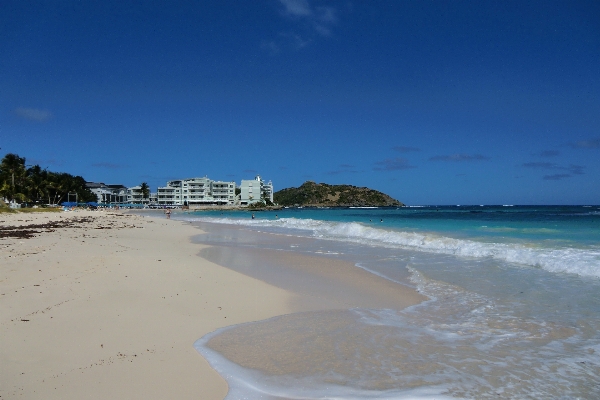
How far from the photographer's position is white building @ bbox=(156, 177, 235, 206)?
5182 inches

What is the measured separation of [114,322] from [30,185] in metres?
80.3

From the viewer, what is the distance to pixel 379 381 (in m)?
3.88

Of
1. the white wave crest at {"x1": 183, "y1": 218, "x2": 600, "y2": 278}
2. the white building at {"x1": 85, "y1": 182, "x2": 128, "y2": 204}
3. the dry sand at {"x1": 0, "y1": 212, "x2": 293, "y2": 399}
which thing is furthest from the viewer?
the white building at {"x1": 85, "y1": 182, "x2": 128, "y2": 204}

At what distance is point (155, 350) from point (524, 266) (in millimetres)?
10787

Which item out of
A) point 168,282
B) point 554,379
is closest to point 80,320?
point 168,282

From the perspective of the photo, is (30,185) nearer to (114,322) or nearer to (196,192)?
(196,192)

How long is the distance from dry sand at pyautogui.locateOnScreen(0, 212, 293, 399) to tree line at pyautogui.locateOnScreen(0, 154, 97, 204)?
6433cm

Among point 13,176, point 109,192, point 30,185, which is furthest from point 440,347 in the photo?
point 109,192

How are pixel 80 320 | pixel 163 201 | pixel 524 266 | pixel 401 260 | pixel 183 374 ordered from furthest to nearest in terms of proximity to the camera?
1. pixel 163 201
2. pixel 401 260
3. pixel 524 266
4. pixel 80 320
5. pixel 183 374

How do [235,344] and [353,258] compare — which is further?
[353,258]

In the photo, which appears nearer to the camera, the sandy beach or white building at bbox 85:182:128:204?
the sandy beach

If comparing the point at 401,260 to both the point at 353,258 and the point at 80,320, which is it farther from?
the point at 80,320

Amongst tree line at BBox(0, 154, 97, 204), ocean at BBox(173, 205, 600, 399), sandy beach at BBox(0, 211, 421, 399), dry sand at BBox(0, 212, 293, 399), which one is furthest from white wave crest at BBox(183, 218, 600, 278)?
tree line at BBox(0, 154, 97, 204)

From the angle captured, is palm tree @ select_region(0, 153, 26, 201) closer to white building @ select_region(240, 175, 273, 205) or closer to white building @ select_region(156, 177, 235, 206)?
white building @ select_region(156, 177, 235, 206)
